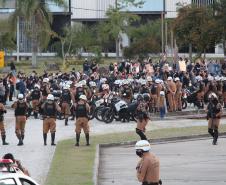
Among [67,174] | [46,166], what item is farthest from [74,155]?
[67,174]

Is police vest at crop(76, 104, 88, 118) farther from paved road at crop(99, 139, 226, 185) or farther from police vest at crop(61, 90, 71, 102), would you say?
police vest at crop(61, 90, 71, 102)

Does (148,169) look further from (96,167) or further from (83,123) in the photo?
(83,123)

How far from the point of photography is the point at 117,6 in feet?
259

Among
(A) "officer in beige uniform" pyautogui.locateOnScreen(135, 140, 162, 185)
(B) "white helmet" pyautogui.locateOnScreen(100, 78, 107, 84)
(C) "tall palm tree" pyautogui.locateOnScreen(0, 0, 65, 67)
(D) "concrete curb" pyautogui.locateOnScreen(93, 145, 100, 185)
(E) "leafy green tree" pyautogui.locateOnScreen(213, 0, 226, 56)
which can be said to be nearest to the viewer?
(A) "officer in beige uniform" pyautogui.locateOnScreen(135, 140, 162, 185)

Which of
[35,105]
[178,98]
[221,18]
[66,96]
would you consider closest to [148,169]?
[66,96]

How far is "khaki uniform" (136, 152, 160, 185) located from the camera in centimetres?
1538

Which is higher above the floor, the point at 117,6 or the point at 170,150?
the point at 117,6

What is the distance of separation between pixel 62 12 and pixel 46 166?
6806 cm

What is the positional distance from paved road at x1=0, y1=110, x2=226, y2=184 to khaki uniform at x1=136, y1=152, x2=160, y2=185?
16.0 feet

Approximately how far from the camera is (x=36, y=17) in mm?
61750

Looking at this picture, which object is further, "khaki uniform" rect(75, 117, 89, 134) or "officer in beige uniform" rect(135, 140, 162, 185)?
"khaki uniform" rect(75, 117, 89, 134)

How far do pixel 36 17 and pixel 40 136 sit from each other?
32.1 meters

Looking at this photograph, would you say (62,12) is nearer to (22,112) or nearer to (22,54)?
(22,54)

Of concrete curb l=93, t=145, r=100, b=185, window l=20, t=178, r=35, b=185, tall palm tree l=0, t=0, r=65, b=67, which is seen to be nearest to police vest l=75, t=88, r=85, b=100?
concrete curb l=93, t=145, r=100, b=185
